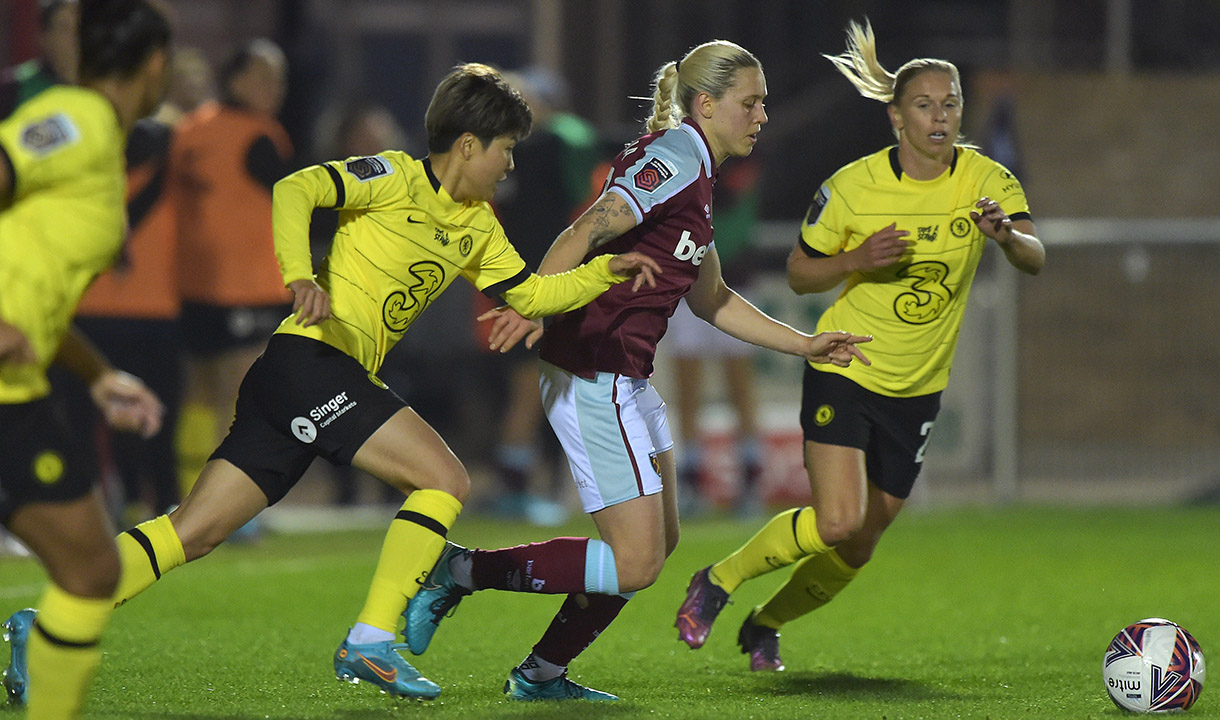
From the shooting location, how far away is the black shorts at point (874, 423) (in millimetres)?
5574

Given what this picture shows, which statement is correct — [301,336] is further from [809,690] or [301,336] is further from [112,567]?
[809,690]

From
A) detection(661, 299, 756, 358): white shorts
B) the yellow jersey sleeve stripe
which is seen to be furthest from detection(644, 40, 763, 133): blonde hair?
detection(661, 299, 756, 358): white shorts

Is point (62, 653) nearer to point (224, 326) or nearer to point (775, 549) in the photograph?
point (775, 549)

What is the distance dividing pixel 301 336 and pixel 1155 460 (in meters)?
8.42

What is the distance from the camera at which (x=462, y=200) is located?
16.2 feet

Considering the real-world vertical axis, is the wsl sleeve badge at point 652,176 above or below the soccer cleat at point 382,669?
above

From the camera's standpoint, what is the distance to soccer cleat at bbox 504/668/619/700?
16.3 feet

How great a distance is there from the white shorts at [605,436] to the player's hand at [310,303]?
841 mm

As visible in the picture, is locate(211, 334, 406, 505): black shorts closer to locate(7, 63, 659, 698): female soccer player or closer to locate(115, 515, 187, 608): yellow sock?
locate(7, 63, 659, 698): female soccer player

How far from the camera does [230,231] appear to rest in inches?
346

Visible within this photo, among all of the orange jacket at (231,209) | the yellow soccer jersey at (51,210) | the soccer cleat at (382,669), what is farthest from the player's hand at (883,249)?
the orange jacket at (231,209)

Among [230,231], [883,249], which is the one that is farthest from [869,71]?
[230,231]

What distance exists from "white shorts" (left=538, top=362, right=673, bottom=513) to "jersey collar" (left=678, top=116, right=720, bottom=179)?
2.22ft

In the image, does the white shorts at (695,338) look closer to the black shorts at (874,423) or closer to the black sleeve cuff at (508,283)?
the black shorts at (874,423)
